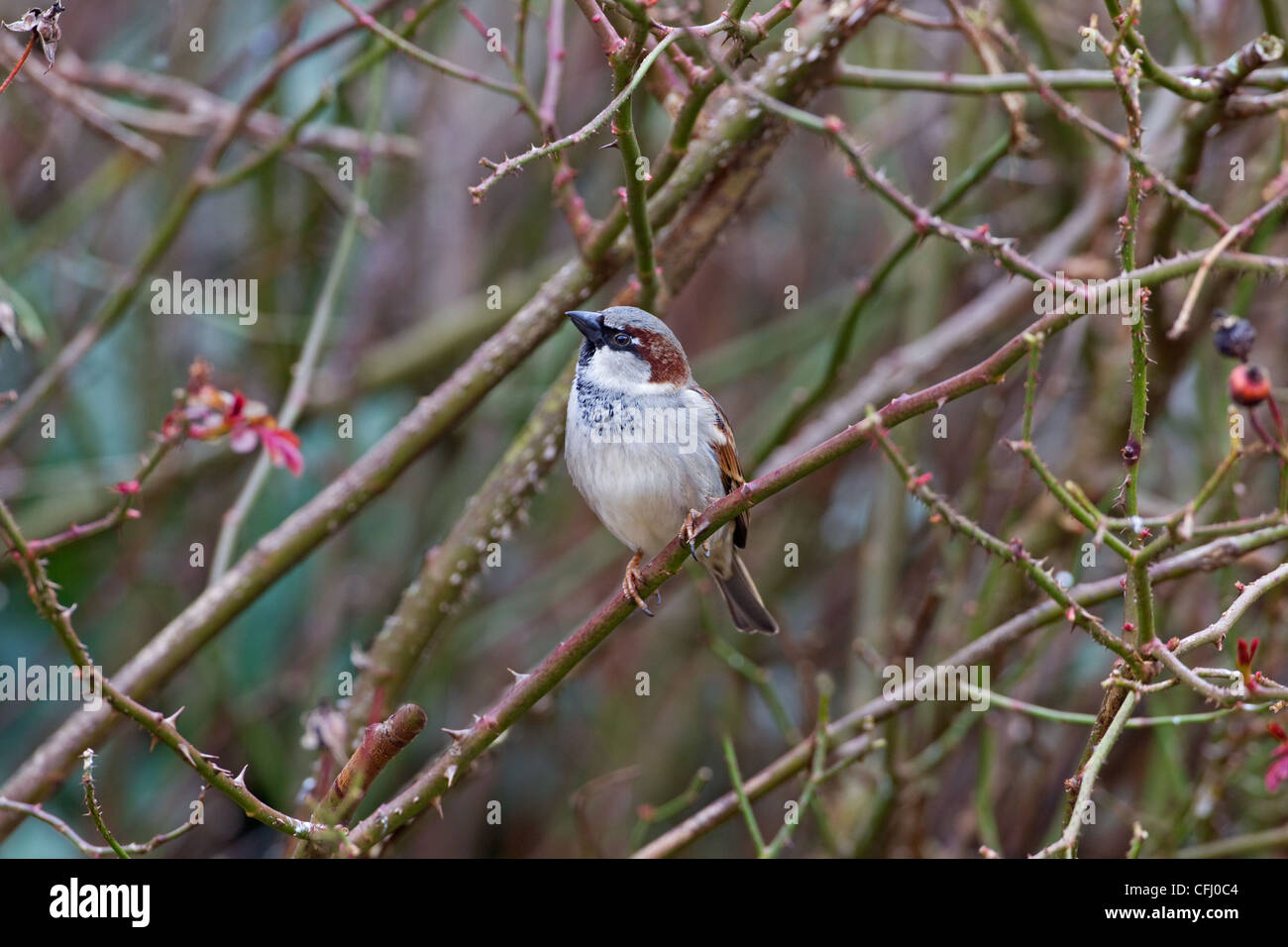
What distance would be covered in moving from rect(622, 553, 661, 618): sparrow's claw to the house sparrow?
0.05m

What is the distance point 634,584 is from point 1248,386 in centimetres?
135

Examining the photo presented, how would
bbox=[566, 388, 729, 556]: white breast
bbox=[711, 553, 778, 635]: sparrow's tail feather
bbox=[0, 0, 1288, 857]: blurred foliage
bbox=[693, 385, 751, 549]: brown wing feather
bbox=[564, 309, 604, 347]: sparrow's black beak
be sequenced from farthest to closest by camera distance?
1. bbox=[0, 0, 1288, 857]: blurred foliage
2. bbox=[711, 553, 778, 635]: sparrow's tail feather
3. bbox=[693, 385, 751, 549]: brown wing feather
4. bbox=[566, 388, 729, 556]: white breast
5. bbox=[564, 309, 604, 347]: sparrow's black beak

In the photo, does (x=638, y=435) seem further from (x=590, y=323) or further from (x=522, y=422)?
(x=522, y=422)

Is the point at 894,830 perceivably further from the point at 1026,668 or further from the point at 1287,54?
the point at 1287,54

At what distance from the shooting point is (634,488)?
3.11 meters

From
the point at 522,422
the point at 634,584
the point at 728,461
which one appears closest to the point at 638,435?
the point at 728,461

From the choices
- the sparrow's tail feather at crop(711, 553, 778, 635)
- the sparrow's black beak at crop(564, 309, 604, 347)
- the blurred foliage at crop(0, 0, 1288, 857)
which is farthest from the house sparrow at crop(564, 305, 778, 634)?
the blurred foliage at crop(0, 0, 1288, 857)

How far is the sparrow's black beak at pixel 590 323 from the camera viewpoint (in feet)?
9.82

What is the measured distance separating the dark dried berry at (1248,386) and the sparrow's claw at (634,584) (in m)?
0.98

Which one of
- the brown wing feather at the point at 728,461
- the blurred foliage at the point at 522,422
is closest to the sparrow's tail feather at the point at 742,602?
the brown wing feather at the point at 728,461

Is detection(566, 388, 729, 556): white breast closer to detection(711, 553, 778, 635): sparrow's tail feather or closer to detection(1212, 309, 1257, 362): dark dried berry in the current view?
detection(711, 553, 778, 635): sparrow's tail feather

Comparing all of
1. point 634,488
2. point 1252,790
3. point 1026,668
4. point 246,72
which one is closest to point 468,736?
point 634,488

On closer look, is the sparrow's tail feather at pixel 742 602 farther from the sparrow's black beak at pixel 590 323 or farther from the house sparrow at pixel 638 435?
the sparrow's black beak at pixel 590 323

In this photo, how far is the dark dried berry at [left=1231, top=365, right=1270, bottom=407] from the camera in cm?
167
